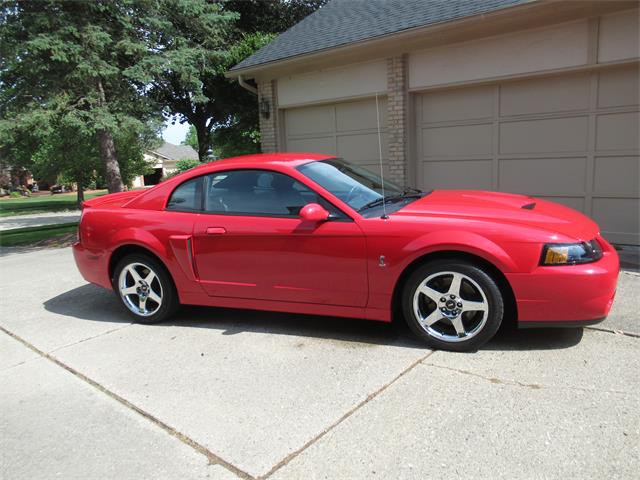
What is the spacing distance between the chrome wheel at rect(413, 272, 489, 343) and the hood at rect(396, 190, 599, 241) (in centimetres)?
48

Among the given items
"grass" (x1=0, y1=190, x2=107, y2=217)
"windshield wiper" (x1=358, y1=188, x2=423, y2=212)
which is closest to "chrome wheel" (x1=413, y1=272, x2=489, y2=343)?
"windshield wiper" (x1=358, y1=188, x2=423, y2=212)

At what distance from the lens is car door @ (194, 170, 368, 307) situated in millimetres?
3754

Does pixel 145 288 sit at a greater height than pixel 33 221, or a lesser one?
greater

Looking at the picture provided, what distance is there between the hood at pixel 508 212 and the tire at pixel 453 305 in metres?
0.42

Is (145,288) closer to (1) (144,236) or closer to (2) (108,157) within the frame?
(1) (144,236)

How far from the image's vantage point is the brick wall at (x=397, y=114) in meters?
8.07

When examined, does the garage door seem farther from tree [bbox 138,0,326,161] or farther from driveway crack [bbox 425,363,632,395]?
driveway crack [bbox 425,363,632,395]

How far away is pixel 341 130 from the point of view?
9.20m

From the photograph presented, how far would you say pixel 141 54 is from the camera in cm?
1017

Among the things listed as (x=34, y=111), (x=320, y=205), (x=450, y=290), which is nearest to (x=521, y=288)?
(x=450, y=290)

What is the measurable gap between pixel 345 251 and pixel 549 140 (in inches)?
189

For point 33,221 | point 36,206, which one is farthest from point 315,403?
point 36,206

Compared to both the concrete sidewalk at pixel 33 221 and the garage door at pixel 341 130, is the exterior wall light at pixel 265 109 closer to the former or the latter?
the garage door at pixel 341 130

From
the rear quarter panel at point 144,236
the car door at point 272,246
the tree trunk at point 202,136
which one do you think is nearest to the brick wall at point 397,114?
the car door at point 272,246
